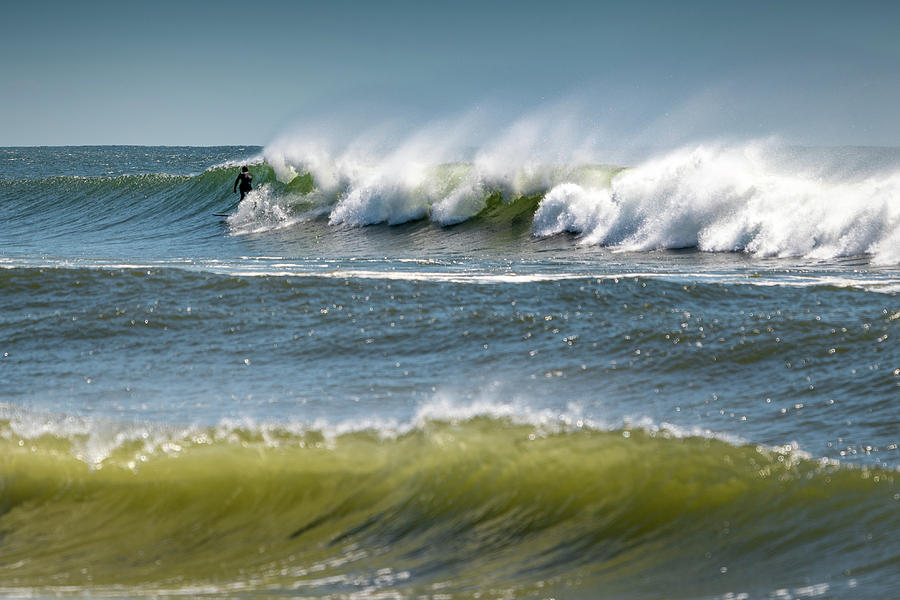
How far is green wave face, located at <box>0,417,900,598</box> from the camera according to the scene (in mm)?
4230

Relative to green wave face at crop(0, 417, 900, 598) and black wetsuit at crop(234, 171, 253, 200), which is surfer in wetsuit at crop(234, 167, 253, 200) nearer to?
black wetsuit at crop(234, 171, 253, 200)

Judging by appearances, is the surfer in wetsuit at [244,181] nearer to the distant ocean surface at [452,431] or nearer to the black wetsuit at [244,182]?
the black wetsuit at [244,182]

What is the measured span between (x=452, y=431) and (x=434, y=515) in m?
0.80

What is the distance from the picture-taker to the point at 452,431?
5.66 m

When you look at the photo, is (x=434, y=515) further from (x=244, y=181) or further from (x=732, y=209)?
(x=244, y=181)

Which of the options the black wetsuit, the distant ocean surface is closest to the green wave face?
the distant ocean surface

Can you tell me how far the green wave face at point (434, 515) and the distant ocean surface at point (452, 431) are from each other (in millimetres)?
16

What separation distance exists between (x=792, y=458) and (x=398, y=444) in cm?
205

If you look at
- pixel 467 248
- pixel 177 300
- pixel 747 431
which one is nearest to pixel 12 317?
pixel 177 300

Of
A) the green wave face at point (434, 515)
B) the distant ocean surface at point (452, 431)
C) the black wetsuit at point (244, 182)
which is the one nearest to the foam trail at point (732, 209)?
the distant ocean surface at point (452, 431)

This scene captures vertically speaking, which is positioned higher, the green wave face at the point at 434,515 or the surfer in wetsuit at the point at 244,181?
the surfer in wetsuit at the point at 244,181

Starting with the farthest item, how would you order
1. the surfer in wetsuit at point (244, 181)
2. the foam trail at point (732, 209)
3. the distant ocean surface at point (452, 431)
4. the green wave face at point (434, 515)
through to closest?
the surfer in wetsuit at point (244, 181) < the foam trail at point (732, 209) < the distant ocean surface at point (452, 431) < the green wave face at point (434, 515)

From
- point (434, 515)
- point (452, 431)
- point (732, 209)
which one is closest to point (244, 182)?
point (732, 209)

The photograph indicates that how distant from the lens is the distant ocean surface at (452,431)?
4387mm
